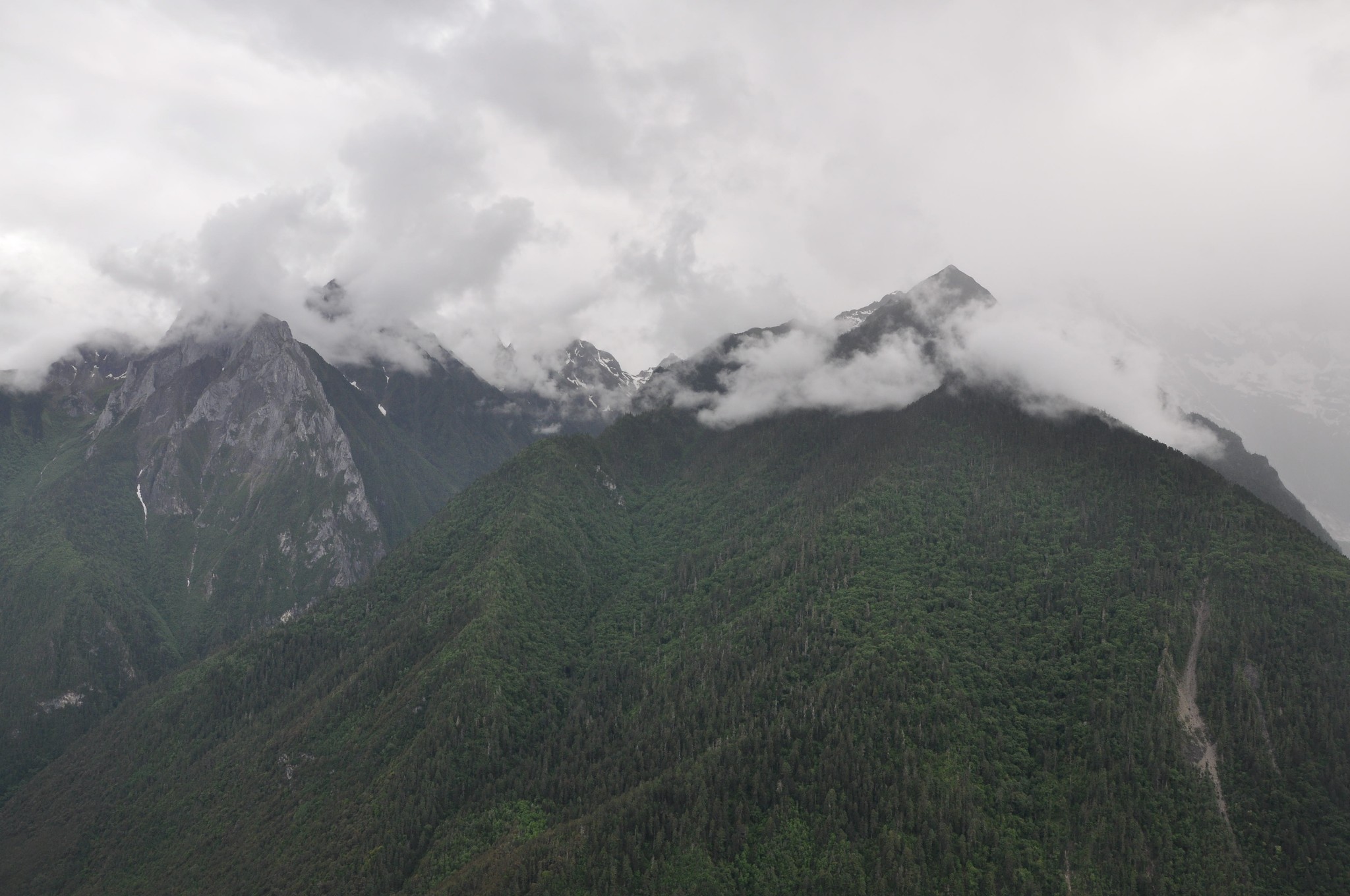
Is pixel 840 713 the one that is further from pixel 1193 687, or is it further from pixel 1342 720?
pixel 1342 720

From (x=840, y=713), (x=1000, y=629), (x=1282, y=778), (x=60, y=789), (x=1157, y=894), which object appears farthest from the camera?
(x=60, y=789)

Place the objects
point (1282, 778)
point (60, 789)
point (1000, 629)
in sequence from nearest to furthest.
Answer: point (1282, 778) < point (1000, 629) < point (60, 789)

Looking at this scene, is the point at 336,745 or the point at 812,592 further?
the point at 812,592

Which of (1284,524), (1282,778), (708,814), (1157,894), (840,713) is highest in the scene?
(1284,524)

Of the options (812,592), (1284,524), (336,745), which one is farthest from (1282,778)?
(336,745)

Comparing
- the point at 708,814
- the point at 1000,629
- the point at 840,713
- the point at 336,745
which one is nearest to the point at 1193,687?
the point at 1000,629

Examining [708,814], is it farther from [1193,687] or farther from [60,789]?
[60,789]

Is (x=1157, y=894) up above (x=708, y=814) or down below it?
below
